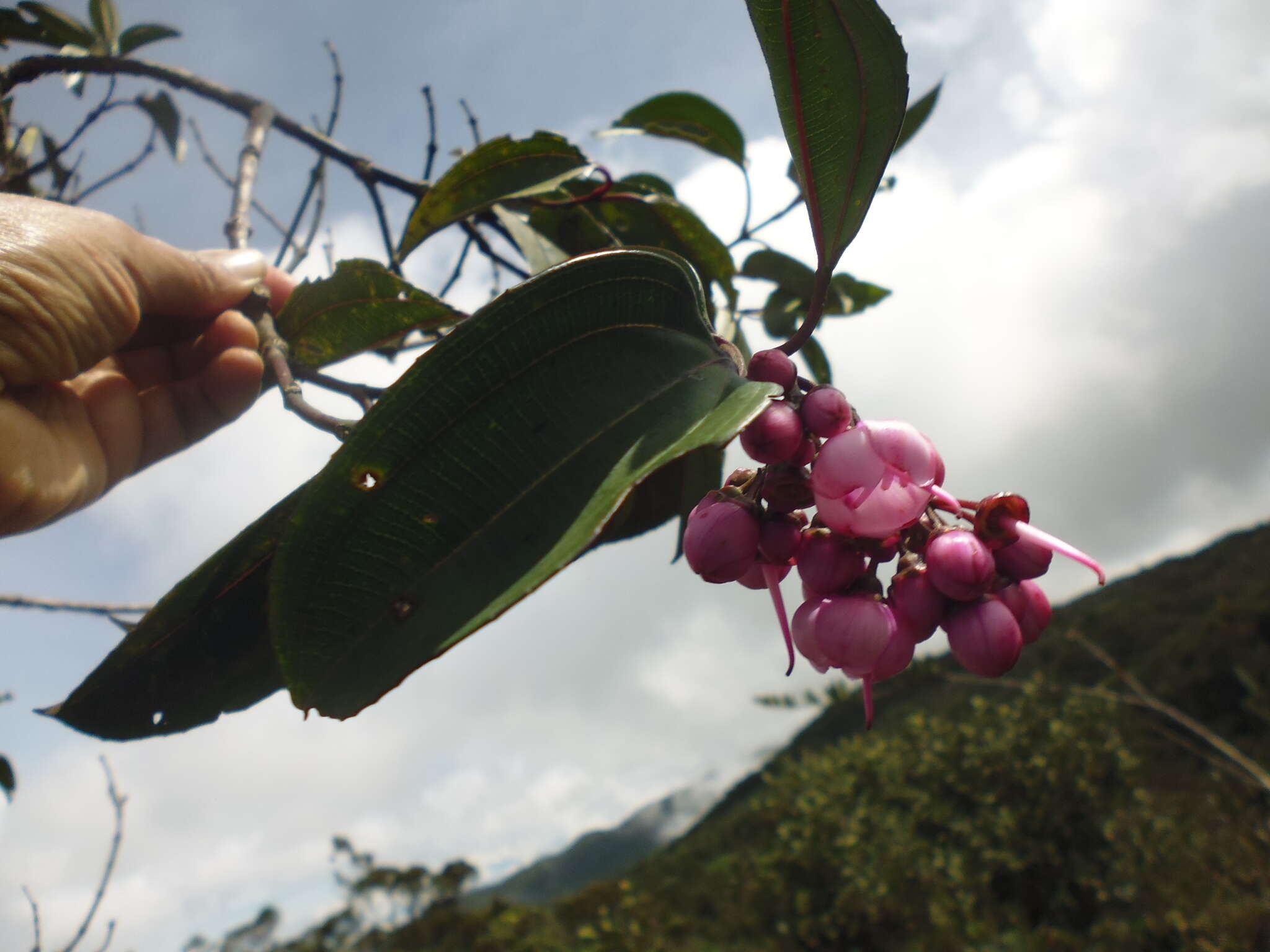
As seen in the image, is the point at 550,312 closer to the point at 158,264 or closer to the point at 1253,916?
the point at 158,264

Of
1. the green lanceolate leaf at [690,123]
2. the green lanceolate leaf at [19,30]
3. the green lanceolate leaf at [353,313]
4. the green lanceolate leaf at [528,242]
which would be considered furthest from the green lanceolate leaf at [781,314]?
the green lanceolate leaf at [19,30]

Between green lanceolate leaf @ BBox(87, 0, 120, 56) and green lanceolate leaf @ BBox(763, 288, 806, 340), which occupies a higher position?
green lanceolate leaf @ BBox(87, 0, 120, 56)

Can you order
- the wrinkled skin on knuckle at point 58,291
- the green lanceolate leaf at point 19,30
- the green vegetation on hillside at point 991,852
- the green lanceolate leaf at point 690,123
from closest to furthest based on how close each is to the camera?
the wrinkled skin on knuckle at point 58,291
the green lanceolate leaf at point 690,123
the green lanceolate leaf at point 19,30
the green vegetation on hillside at point 991,852

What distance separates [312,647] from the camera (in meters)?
0.49

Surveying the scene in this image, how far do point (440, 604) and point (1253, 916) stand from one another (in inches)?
176

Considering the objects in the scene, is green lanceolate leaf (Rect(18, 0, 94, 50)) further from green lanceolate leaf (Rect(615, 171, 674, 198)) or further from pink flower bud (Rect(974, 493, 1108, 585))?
pink flower bud (Rect(974, 493, 1108, 585))

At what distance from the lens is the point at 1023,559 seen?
1.89 feet

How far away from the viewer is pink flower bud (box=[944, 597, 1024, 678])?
543mm

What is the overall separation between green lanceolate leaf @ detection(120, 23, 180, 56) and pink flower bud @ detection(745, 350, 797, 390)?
1923mm

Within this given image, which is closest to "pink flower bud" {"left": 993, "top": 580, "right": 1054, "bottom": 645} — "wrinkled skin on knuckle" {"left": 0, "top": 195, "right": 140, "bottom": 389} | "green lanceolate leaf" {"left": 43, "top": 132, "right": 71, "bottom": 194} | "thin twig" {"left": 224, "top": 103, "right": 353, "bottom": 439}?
"thin twig" {"left": 224, "top": 103, "right": 353, "bottom": 439}

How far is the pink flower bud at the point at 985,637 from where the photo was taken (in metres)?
0.54

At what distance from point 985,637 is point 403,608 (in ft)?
1.32

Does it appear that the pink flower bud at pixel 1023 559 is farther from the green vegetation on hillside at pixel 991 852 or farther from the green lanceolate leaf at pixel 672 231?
the green vegetation on hillside at pixel 991 852

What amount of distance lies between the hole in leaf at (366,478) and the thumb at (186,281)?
82cm
